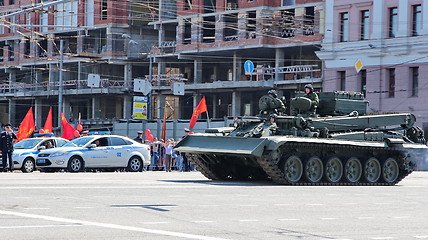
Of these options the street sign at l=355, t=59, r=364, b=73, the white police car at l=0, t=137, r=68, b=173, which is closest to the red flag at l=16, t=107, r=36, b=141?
the white police car at l=0, t=137, r=68, b=173

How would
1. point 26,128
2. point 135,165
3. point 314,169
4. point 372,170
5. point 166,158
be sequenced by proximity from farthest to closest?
point 26,128 → point 166,158 → point 135,165 → point 372,170 → point 314,169

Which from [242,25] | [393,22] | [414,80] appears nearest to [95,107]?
[242,25]

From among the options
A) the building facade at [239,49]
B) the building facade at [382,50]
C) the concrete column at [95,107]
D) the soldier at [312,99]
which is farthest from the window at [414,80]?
the concrete column at [95,107]

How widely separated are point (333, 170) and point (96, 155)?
34.2ft

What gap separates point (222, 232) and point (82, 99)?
73.1 m

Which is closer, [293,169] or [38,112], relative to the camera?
[293,169]

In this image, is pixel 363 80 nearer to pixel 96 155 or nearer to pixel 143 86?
pixel 143 86

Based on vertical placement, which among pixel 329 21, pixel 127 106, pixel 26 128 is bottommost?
pixel 26 128

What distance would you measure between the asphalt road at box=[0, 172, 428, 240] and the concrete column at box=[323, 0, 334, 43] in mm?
34736

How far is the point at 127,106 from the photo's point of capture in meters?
77.8

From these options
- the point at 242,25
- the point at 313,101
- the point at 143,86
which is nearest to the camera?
the point at 313,101

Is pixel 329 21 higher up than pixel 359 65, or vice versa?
pixel 329 21

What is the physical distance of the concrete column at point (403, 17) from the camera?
167 ft

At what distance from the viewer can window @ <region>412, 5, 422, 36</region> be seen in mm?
50625
